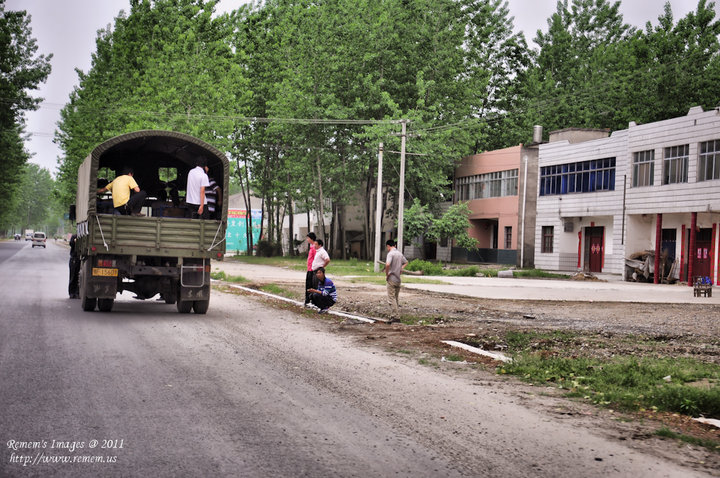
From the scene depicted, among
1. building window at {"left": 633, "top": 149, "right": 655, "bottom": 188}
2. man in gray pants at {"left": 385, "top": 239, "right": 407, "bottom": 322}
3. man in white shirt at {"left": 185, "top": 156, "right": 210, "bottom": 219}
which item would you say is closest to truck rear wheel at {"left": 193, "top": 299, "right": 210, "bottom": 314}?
man in white shirt at {"left": 185, "top": 156, "right": 210, "bottom": 219}

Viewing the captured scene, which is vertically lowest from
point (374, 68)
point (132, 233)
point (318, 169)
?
point (132, 233)

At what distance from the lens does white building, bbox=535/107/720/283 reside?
37.8 meters

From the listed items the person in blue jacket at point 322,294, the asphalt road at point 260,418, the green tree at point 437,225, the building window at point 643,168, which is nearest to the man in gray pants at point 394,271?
the person in blue jacket at point 322,294

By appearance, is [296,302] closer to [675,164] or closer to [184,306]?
[184,306]

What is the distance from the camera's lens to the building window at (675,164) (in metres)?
38.7

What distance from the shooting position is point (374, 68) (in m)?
54.0

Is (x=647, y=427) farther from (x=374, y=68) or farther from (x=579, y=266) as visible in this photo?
(x=374, y=68)

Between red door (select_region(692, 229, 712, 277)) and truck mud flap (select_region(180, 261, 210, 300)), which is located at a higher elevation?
red door (select_region(692, 229, 712, 277))

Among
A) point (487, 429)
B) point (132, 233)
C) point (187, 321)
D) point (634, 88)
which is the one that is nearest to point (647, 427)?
point (487, 429)

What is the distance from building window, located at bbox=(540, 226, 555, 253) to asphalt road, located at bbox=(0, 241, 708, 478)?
135 ft

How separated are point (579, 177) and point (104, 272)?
38.3 m

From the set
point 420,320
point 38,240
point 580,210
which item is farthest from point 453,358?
point 38,240

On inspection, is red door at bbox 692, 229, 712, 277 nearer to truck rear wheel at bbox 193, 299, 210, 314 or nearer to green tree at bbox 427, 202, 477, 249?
green tree at bbox 427, 202, 477, 249

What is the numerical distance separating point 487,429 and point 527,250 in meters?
48.3
